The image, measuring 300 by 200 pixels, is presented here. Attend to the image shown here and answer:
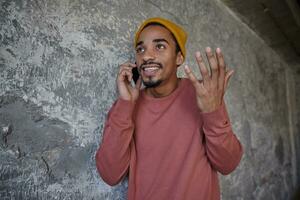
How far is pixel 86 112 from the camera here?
125 centimetres

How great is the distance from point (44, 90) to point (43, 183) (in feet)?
1.18

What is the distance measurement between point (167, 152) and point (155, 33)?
0.52 m

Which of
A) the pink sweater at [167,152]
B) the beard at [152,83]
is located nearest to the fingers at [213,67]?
the pink sweater at [167,152]

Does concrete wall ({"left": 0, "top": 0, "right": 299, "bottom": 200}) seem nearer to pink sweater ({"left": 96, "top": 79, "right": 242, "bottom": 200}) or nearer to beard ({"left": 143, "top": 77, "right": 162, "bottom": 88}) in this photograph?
pink sweater ({"left": 96, "top": 79, "right": 242, "bottom": 200})

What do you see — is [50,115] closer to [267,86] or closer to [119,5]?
[119,5]

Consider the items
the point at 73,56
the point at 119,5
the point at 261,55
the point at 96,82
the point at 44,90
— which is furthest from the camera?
the point at 261,55

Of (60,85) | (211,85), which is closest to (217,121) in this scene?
(211,85)

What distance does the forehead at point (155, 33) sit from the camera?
3.95 ft

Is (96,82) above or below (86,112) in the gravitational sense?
above

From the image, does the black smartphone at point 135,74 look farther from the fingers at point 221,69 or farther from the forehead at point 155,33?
the fingers at point 221,69

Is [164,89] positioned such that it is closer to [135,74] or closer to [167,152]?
[135,74]

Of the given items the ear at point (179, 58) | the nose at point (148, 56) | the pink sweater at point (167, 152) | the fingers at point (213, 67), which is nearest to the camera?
the fingers at point (213, 67)

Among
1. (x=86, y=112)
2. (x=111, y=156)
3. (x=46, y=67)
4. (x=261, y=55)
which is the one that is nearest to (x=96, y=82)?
(x=86, y=112)

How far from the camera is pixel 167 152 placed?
1.11 m
